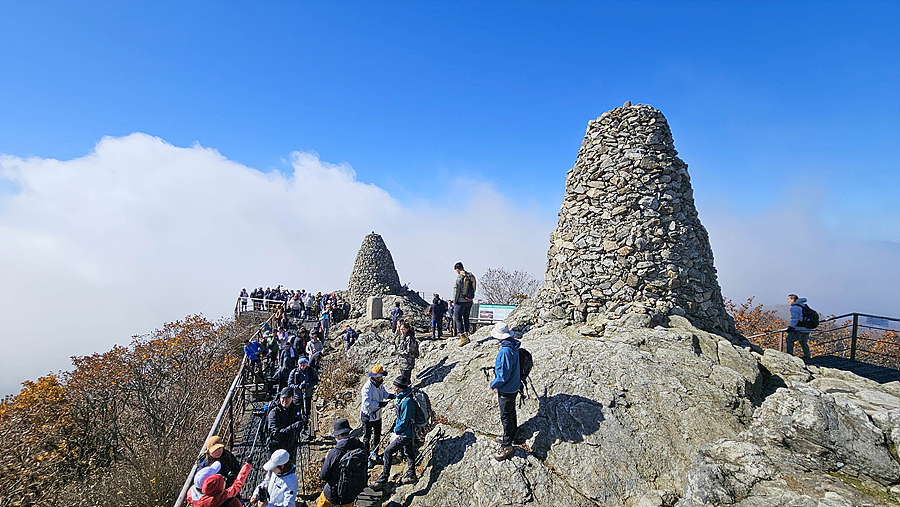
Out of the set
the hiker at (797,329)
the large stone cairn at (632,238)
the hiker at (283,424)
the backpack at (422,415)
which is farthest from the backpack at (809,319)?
the hiker at (283,424)

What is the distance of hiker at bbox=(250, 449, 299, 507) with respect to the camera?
477 centimetres

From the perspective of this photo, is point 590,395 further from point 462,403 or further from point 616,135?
point 616,135

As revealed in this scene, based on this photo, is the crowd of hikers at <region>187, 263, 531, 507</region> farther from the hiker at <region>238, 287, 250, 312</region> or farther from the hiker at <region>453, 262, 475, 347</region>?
the hiker at <region>238, 287, 250, 312</region>

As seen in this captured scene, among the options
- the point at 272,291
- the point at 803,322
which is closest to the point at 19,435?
the point at 803,322

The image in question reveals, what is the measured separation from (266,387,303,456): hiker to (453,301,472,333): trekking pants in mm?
5599

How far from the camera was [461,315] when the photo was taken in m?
11.9

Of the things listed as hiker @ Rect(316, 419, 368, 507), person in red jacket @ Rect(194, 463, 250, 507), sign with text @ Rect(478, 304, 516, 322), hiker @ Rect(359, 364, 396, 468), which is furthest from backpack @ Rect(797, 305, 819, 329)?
person in red jacket @ Rect(194, 463, 250, 507)

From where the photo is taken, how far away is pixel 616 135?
955 centimetres

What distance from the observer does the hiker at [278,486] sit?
4770mm

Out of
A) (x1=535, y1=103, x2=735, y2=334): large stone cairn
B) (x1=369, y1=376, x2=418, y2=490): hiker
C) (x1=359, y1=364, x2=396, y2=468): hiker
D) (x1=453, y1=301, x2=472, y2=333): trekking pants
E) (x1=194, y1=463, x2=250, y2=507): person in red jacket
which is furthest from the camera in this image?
(x1=453, y1=301, x2=472, y2=333): trekking pants

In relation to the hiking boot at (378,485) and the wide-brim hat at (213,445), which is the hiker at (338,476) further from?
the wide-brim hat at (213,445)

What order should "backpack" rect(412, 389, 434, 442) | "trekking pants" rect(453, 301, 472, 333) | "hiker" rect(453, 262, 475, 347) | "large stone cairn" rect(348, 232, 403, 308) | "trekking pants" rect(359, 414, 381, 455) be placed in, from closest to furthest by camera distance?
1. "backpack" rect(412, 389, 434, 442)
2. "trekking pants" rect(359, 414, 381, 455)
3. "hiker" rect(453, 262, 475, 347)
4. "trekking pants" rect(453, 301, 472, 333)
5. "large stone cairn" rect(348, 232, 403, 308)

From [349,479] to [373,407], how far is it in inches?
70.1

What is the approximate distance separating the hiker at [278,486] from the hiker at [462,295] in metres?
6.76
